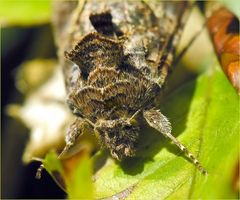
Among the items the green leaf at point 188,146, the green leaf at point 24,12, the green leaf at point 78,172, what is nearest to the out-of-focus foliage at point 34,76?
the green leaf at point 24,12

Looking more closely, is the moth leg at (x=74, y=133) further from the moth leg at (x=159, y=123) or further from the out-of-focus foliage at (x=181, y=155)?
the moth leg at (x=159, y=123)

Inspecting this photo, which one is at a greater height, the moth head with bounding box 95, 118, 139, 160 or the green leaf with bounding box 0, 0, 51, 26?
the green leaf with bounding box 0, 0, 51, 26

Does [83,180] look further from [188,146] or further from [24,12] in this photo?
[24,12]

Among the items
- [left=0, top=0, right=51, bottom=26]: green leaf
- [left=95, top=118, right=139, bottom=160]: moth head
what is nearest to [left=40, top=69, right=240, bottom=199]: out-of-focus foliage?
[left=95, top=118, right=139, bottom=160]: moth head

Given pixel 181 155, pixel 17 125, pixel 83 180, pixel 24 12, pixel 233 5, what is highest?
pixel 233 5

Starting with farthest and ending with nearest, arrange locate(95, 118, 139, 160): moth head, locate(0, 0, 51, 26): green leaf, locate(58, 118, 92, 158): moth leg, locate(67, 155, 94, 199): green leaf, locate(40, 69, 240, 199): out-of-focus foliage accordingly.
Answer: locate(0, 0, 51, 26): green leaf
locate(58, 118, 92, 158): moth leg
locate(95, 118, 139, 160): moth head
locate(40, 69, 240, 199): out-of-focus foliage
locate(67, 155, 94, 199): green leaf

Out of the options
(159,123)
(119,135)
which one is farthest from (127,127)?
(159,123)

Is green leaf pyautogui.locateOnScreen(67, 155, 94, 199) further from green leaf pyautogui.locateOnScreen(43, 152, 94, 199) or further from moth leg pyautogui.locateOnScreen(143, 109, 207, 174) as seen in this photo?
moth leg pyautogui.locateOnScreen(143, 109, 207, 174)
